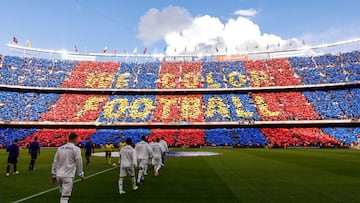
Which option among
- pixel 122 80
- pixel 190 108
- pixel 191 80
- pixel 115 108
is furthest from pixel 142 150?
pixel 122 80

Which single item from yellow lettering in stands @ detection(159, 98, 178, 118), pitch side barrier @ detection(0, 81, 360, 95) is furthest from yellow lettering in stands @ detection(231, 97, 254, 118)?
yellow lettering in stands @ detection(159, 98, 178, 118)

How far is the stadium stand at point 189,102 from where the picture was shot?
5591cm

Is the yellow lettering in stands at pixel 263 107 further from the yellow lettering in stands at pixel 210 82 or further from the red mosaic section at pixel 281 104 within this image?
the yellow lettering in stands at pixel 210 82

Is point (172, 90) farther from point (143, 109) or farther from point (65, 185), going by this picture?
point (65, 185)

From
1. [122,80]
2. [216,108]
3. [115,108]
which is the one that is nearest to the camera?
[216,108]

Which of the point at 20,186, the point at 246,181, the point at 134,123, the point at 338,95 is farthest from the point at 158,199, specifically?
the point at 338,95

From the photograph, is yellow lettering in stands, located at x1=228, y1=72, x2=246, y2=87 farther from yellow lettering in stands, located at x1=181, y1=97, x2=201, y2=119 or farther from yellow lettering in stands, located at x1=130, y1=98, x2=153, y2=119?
yellow lettering in stands, located at x1=130, y1=98, x2=153, y2=119

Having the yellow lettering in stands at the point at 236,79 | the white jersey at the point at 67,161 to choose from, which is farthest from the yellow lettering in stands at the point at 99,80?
the white jersey at the point at 67,161

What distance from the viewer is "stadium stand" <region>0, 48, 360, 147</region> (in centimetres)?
5591

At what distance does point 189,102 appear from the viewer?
6631 cm

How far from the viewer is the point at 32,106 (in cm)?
6178

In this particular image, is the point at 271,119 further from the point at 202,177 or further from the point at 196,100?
the point at 202,177

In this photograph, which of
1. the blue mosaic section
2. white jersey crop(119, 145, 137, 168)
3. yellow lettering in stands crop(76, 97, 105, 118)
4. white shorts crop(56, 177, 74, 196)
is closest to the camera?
white shorts crop(56, 177, 74, 196)

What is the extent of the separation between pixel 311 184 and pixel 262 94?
54.8 m
